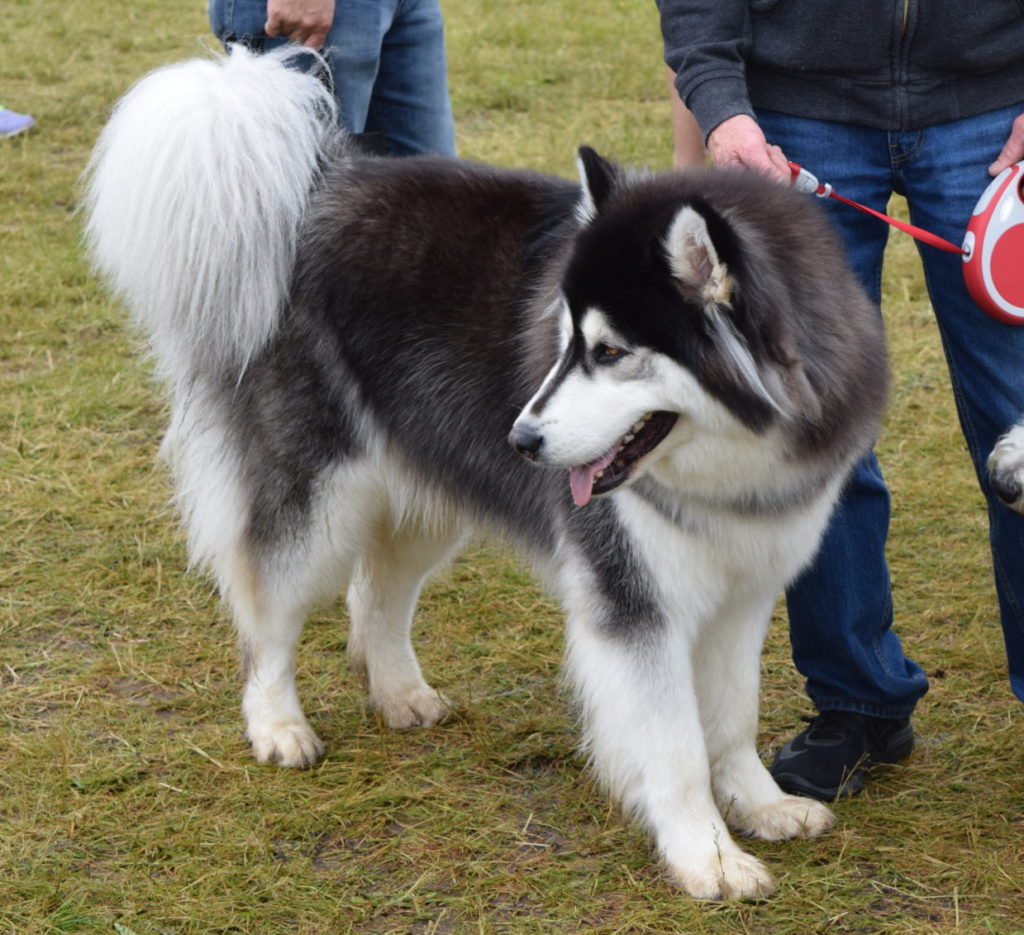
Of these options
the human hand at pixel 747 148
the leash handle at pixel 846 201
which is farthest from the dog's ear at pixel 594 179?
the leash handle at pixel 846 201

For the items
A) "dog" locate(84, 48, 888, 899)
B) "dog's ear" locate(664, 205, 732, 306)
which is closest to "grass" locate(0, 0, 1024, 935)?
"dog" locate(84, 48, 888, 899)

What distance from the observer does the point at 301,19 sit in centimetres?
320

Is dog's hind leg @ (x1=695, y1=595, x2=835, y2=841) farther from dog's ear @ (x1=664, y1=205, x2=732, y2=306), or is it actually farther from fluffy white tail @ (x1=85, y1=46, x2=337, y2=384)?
fluffy white tail @ (x1=85, y1=46, x2=337, y2=384)

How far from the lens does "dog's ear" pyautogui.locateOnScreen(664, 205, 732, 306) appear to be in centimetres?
222

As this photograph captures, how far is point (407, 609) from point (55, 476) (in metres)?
1.76

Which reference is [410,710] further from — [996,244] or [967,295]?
[996,244]

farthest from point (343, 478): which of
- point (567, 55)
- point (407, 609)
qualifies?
point (567, 55)

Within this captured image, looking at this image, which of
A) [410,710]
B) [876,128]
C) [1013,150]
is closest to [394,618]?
[410,710]

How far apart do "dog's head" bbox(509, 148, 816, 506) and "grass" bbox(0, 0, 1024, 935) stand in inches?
34.9

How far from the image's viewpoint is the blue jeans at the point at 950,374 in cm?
274

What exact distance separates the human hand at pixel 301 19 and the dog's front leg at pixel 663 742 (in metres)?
1.50

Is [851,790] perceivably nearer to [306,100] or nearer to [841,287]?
[841,287]

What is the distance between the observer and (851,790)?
3.06m

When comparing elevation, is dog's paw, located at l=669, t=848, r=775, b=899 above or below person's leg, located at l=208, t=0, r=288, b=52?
below
